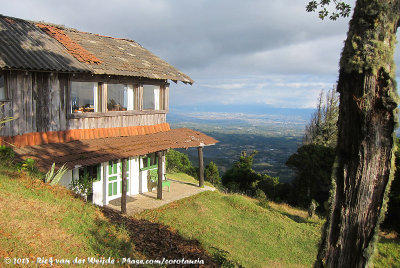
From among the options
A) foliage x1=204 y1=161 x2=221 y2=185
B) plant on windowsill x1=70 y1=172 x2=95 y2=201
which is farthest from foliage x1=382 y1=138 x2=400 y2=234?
plant on windowsill x1=70 y1=172 x2=95 y2=201

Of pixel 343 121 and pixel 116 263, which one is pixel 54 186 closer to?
pixel 116 263

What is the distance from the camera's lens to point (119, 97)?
14.8 metres

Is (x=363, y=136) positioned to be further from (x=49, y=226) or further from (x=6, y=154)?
(x=6, y=154)

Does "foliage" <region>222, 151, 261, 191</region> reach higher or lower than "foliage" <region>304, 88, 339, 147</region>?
lower

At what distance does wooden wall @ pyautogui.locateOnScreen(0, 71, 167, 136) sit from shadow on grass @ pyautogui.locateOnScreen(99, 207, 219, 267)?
4.95 m

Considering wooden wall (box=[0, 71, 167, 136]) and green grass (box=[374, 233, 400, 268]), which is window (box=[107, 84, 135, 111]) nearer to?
wooden wall (box=[0, 71, 167, 136])

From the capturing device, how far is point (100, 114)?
13.6 m

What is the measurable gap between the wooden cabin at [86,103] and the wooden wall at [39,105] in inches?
1.3

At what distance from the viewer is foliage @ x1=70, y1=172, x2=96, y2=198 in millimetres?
12281

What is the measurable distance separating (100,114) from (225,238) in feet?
24.8

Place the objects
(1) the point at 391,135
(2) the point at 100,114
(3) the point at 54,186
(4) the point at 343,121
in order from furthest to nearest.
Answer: (2) the point at 100,114 → (3) the point at 54,186 → (4) the point at 343,121 → (1) the point at 391,135

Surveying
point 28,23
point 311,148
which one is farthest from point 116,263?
point 311,148

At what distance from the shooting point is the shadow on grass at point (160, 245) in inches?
300

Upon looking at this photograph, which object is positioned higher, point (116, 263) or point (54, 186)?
point (54, 186)
